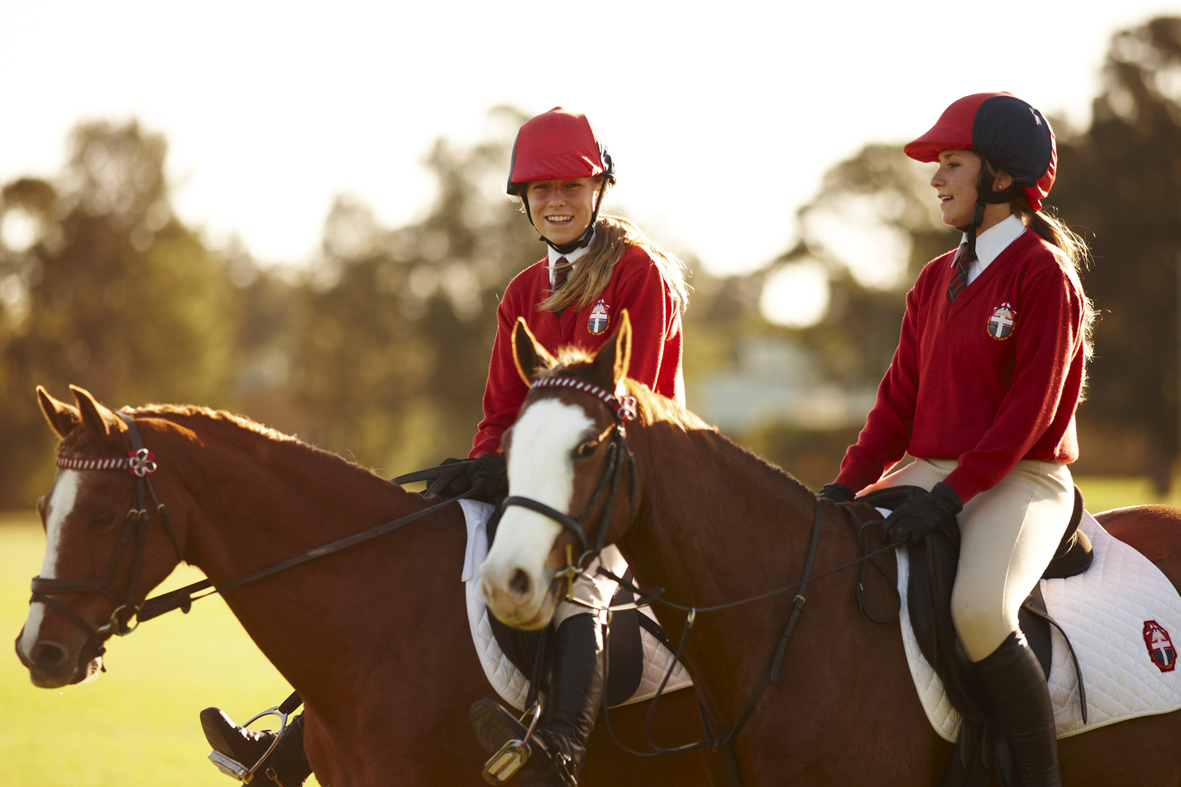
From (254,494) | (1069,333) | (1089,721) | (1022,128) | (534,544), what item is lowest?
(1089,721)

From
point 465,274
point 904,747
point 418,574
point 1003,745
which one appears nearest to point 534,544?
point 418,574

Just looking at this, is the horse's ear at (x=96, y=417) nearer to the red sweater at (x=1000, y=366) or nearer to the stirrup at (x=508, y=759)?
the stirrup at (x=508, y=759)

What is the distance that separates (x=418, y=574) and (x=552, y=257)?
5.25ft

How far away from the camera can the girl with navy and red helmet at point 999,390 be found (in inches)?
142

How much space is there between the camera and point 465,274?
49094mm

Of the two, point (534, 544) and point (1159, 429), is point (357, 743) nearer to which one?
point (534, 544)

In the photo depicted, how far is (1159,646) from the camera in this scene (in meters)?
3.97

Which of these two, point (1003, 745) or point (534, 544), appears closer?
point (534, 544)

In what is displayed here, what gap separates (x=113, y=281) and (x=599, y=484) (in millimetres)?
49580

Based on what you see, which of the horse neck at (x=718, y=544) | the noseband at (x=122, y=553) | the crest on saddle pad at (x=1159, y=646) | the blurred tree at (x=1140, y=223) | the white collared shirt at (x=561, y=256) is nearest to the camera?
the horse neck at (x=718, y=544)

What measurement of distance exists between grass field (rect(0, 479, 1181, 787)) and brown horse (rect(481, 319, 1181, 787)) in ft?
9.20

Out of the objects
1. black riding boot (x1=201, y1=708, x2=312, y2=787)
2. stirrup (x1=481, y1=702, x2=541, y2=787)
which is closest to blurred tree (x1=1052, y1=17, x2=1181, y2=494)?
black riding boot (x1=201, y1=708, x2=312, y2=787)

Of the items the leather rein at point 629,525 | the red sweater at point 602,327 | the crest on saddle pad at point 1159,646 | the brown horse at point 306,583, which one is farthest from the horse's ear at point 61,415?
the crest on saddle pad at point 1159,646

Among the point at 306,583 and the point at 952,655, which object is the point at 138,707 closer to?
the point at 306,583
